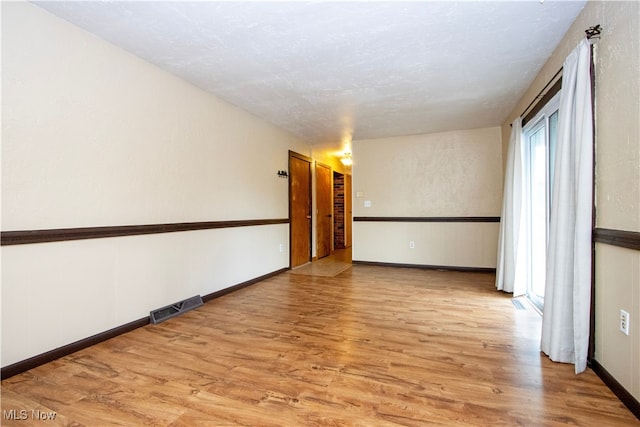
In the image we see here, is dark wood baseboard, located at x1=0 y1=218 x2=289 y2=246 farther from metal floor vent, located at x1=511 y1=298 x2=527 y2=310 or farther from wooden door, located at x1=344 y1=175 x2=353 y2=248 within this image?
wooden door, located at x1=344 y1=175 x2=353 y2=248

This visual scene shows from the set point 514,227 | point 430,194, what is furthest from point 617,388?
point 430,194

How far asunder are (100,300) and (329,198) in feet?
17.5

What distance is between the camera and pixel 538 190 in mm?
3348

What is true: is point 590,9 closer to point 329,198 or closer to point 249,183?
point 249,183

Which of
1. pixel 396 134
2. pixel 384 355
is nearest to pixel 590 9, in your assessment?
pixel 384 355

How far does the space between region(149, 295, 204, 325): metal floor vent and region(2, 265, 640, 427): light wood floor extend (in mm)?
105

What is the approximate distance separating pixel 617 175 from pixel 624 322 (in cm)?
80

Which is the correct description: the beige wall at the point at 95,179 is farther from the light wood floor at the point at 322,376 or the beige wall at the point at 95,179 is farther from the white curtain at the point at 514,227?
the white curtain at the point at 514,227

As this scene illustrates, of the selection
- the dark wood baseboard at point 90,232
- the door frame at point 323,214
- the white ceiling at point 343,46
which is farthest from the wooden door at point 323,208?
the dark wood baseboard at point 90,232

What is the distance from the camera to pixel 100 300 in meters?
2.34

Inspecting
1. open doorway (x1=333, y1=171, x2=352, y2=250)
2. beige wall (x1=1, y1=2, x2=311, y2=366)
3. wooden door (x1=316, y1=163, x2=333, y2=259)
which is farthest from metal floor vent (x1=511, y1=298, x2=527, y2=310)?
open doorway (x1=333, y1=171, x2=352, y2=250)

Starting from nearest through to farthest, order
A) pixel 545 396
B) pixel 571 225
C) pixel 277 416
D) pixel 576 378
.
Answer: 1. pixel 277 416
2. pixel 545 396
3. pixel 576 378
4. pixel 571 225

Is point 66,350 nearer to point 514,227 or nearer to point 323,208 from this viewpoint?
point 514,227

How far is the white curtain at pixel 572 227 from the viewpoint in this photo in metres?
1.85
